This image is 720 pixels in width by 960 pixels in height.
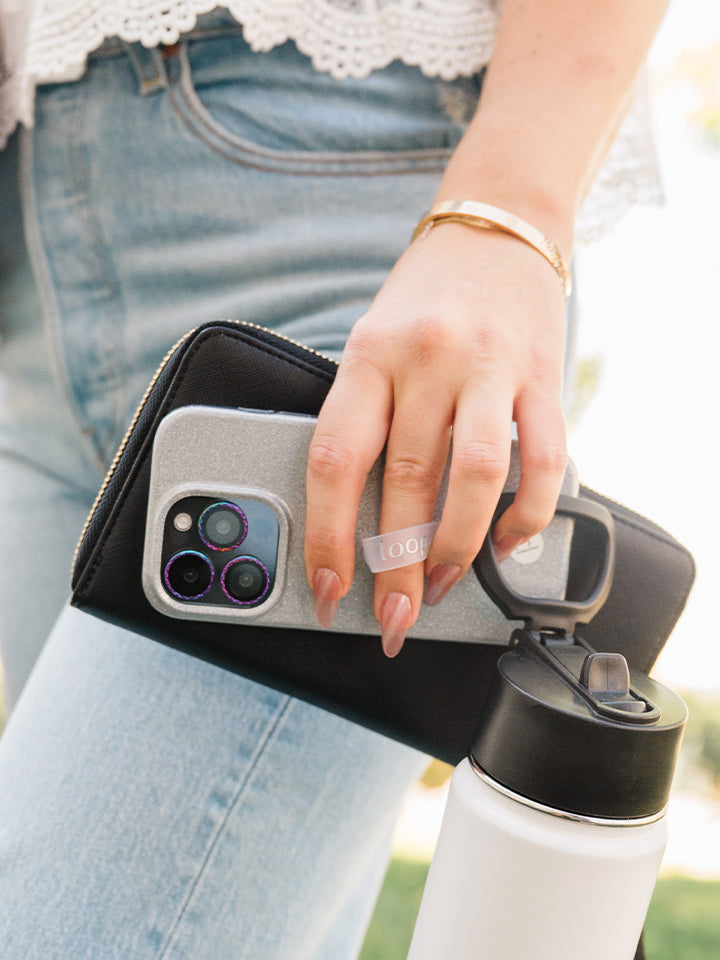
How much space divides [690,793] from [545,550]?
418 cm

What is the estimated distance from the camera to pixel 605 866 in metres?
0.42

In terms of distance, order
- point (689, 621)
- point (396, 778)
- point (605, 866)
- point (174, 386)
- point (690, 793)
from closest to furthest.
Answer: point (605, 866) → point (174, 386) → point (396, 778) → point (690, 793) → point (689, 621)

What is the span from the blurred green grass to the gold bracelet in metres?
2.00

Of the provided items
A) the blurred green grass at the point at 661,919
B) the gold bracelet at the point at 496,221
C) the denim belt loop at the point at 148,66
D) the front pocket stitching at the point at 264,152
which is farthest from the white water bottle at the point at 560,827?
the blurred green grass at the point at 661,919

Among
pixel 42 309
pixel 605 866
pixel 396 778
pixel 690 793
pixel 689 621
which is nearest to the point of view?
pixel 605 866

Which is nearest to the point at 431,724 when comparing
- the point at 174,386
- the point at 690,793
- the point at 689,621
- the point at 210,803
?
the point at 210,803

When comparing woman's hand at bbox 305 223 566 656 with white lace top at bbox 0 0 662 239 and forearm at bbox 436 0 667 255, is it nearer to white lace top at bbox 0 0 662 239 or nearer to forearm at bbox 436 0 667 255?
forearm at bbox 436 0 667 255

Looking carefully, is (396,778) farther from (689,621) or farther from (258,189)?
(689,621)

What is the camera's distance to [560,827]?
1.39ft

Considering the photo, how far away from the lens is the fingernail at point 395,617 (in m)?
0.56

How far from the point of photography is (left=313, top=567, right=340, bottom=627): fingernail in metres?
0.56

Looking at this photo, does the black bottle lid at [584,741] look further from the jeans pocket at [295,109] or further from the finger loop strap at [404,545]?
the jeans pocket at [295,109]

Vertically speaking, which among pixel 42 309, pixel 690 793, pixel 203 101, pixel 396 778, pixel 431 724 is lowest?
pixel 690 793

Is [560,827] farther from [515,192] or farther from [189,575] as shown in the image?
[515,192]
